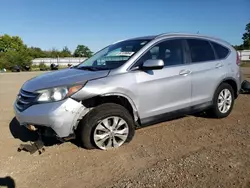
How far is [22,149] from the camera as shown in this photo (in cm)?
421

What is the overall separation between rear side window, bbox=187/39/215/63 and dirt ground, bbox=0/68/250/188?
4.23 feet

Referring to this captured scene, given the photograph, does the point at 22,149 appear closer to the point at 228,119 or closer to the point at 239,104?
the point at 228,119

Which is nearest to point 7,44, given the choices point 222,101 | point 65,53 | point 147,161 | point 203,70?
point 65,53

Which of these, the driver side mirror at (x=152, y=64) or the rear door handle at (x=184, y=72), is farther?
the rear door handle at (x=184, y=72)

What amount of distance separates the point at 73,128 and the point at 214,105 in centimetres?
292

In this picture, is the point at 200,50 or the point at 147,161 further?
the point at 200,50

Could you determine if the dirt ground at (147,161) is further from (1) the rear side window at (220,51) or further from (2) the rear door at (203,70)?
(1) the rear side window at (220,51)

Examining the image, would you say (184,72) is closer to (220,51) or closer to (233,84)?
(220,51)

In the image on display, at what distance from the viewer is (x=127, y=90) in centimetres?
412

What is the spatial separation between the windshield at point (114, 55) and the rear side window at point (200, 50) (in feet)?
3.15

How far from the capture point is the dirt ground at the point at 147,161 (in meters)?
3.18

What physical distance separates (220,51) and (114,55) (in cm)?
221

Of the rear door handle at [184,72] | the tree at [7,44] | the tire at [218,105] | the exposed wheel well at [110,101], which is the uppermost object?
the tree at [7,44]

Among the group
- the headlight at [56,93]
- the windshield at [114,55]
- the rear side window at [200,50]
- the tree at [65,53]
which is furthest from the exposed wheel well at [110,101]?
the tree at [65,53]
